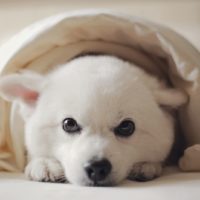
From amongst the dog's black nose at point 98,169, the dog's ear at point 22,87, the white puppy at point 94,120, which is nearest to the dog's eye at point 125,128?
the white puppy at point 94,120

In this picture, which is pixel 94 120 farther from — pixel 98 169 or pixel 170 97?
pixel 170 97

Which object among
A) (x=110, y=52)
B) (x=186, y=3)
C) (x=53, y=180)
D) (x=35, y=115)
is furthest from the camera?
(x=186, y=3)

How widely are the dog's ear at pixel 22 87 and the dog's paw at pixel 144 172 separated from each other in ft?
0.97

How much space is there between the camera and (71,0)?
6.57 feet

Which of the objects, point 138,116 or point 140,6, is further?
point 140,6

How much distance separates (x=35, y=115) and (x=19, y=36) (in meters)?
0.27

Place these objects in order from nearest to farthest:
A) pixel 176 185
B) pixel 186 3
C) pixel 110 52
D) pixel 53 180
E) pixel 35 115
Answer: pixel 176 185, pixel 53 180, pixel 35 115, pixel 110 52, pixel 186 3

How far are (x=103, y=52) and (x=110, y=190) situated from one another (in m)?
0.46

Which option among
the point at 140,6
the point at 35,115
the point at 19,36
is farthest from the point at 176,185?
the point at 140,6

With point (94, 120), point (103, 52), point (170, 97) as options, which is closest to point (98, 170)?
point (94, 120)

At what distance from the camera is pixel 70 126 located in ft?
3.87

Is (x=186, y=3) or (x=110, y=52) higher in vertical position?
(x=186, y=3)

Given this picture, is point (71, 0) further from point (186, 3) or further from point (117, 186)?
point (117, 186)

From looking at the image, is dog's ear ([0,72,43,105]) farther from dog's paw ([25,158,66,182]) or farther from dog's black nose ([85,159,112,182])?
dog's black nose ([85,159,112,182])
